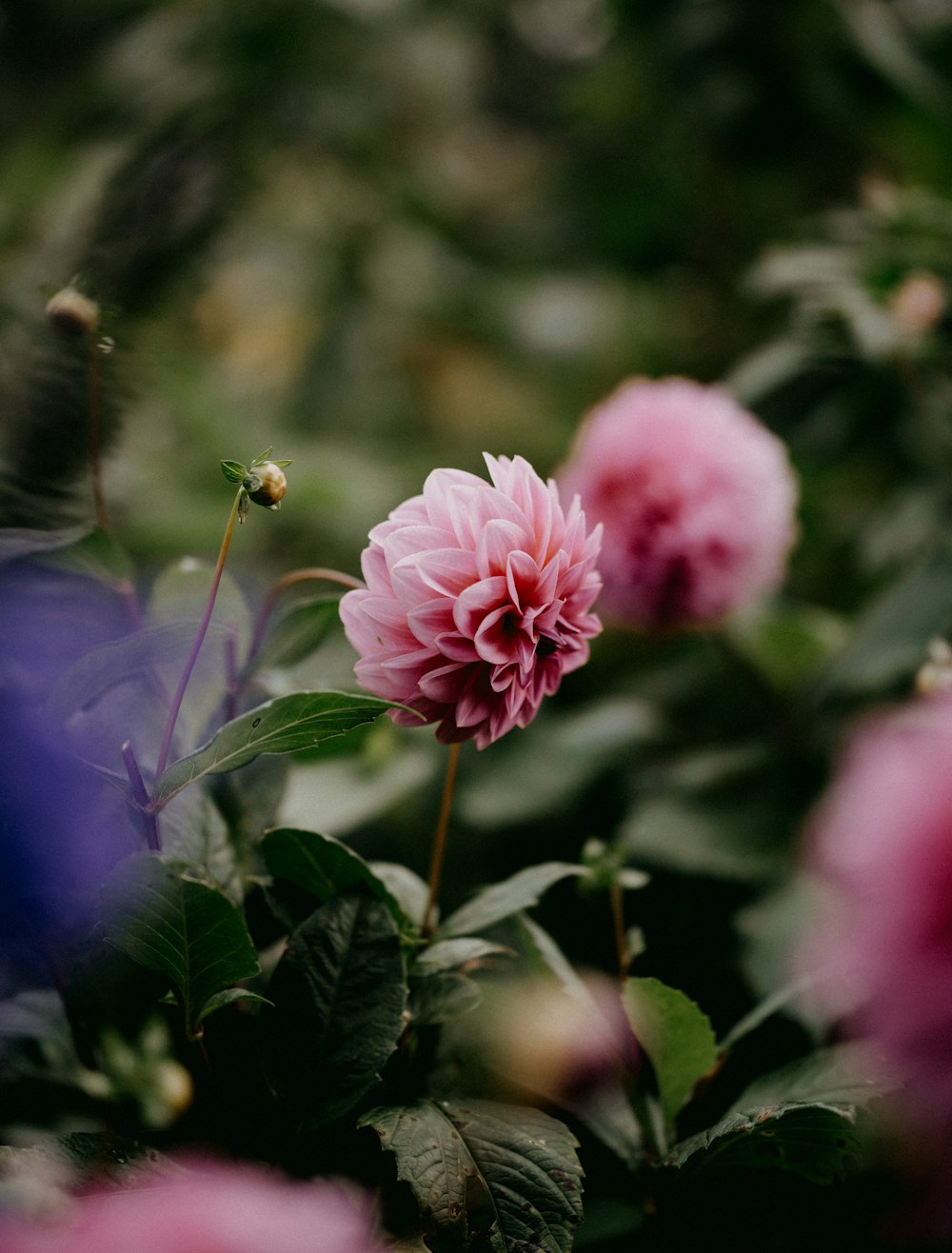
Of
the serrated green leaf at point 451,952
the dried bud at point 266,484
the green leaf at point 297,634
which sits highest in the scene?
the dried bud at point 266,484

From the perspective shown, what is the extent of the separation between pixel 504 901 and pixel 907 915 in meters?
0.14

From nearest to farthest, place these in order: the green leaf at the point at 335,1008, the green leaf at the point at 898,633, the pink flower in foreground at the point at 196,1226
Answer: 1. the pink flower in foreground at the point at 196,1226
2. the green leaf at the point at 335,1008
3. the green leaf at the point at 898,633

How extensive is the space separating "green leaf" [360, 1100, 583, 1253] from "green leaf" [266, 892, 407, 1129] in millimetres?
17

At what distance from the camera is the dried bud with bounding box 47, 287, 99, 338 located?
0.34 meters

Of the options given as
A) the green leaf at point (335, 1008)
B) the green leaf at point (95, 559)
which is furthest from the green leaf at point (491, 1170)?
the green leaf at point (95, 559)

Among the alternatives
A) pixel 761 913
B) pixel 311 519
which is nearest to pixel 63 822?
pixel 761 913

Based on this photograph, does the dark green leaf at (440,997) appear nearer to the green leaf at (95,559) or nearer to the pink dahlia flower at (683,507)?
the green leaf at (95,559)

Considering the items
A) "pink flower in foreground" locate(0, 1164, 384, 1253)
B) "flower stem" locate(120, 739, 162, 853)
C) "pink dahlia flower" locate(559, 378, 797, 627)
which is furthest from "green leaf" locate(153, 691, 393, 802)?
"pink dahlia flower" locate(559, 378, 797, 627)

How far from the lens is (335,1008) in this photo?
0.31 meters

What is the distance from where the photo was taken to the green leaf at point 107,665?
32cm

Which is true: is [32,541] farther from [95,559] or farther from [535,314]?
[535,314]

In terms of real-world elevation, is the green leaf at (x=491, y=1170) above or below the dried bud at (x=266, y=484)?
below

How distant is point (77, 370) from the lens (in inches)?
17.4

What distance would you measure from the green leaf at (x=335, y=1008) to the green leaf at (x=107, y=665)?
0.34ft
